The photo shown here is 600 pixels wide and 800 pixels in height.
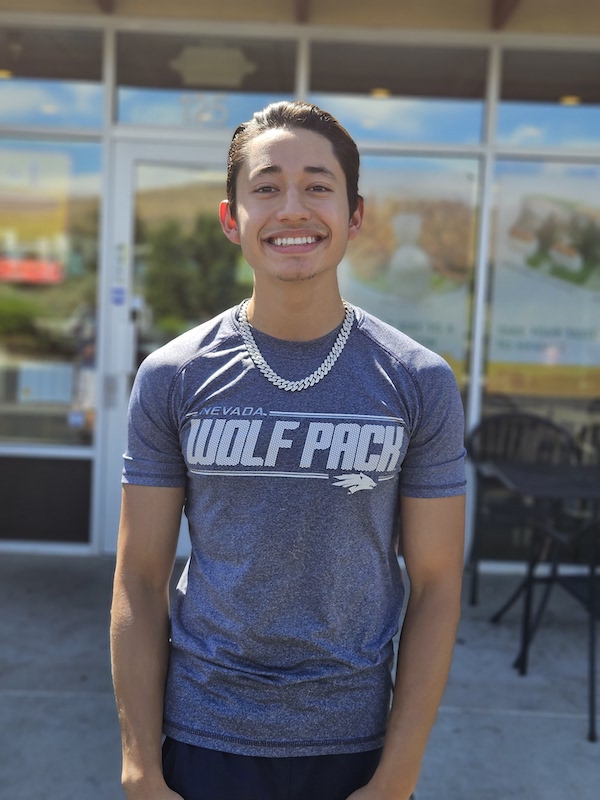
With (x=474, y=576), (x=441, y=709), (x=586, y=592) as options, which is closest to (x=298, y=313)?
(x=441, y=709)

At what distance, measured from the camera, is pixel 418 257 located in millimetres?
5543

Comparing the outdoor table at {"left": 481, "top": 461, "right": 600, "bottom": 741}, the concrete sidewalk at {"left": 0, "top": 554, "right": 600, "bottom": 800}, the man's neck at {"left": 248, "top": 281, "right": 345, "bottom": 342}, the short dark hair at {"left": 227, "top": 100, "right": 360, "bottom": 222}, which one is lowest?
the concrete sidewalk at {"left": 0, "top": 554, "right": 600, "bottom": 800}

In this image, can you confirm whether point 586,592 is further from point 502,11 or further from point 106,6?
point 106,6

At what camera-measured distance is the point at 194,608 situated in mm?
1465

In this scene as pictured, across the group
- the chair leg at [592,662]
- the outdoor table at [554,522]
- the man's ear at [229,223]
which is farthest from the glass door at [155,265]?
the man's ear at [229,223]

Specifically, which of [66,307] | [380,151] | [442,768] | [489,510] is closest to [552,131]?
[380,151]

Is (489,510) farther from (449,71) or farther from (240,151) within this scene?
(240,151)

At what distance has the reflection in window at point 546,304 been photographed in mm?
5520

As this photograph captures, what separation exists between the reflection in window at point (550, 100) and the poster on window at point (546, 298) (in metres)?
0.37

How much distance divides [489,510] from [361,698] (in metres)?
4.02

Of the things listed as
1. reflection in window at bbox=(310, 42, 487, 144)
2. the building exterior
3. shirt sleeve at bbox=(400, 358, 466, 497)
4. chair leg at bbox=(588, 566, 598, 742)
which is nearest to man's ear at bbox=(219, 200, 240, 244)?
shirt sleeve at bbox=(400, 358, 466, 497)

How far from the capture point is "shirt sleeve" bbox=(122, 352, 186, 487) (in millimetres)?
1470

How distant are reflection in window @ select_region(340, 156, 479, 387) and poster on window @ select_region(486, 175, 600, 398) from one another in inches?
8.4

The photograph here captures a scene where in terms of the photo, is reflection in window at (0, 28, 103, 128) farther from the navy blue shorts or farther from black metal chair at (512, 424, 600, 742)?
the navy blue shorts
